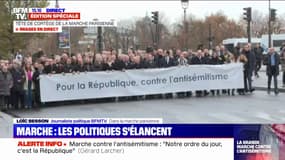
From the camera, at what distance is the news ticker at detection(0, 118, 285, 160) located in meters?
5.98

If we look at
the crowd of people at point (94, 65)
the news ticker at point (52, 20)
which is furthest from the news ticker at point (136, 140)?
the crowd of people at point (94, 65)

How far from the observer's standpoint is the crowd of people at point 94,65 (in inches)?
729

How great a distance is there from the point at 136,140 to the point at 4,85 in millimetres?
12626

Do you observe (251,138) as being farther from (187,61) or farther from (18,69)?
(187,61)

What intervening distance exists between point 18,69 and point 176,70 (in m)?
5.52

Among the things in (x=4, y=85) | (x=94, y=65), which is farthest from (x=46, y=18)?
(x=94, y=65)

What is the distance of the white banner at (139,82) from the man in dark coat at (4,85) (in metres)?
1.19

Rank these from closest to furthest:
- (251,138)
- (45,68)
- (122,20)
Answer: (251,138) < (45,68) < (122,20)

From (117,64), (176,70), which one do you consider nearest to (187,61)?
(176,70)

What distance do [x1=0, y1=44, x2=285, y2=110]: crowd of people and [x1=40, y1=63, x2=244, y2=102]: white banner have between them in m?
0.25

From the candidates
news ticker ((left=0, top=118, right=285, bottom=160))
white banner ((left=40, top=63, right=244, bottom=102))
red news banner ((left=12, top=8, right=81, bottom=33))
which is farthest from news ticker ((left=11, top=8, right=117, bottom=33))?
news ticker ((left=0, top=118, right=285, bottom=160))

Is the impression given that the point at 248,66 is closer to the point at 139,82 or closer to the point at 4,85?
the point at 139,82

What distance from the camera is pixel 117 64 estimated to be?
809 inches

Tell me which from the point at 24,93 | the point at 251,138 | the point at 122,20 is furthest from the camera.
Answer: the point at 122,20
